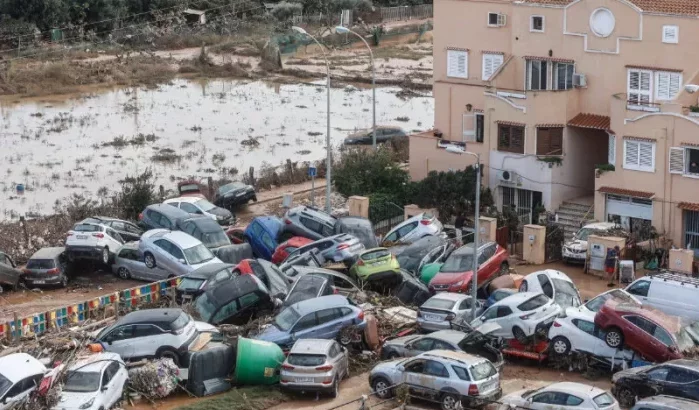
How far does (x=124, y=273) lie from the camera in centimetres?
4094

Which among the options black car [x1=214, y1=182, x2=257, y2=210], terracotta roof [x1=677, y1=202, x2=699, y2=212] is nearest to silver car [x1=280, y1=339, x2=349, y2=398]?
terracotta roof [x1=677, y1=202, x2=699, y2=212]

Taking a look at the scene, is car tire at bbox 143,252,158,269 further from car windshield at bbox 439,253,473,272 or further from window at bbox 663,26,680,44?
window at bbox 663,26,680,44

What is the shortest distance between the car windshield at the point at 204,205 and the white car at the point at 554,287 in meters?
13.2

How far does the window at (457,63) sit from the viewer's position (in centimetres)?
5078

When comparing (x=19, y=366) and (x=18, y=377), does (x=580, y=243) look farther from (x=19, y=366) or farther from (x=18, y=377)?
(x=18, y=377)

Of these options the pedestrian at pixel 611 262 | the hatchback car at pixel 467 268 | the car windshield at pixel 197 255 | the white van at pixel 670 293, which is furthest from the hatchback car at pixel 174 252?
the white van at pixel 670 293

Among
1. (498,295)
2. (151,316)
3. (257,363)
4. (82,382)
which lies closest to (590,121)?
(498,295)

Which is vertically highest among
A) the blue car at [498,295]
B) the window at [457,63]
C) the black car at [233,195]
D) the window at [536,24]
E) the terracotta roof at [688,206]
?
the window at [536,24]

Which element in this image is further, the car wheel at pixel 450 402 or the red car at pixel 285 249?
the red car at pixel 285 249

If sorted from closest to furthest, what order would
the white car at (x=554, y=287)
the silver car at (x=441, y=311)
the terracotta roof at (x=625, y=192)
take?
the silver car at (x=441, y=311) → the white car at (x=554, y=287) → the terracotta roof at (x=625, y=192)

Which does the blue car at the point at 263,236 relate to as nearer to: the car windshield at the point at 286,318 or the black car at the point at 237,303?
the black car at the point at 237,303

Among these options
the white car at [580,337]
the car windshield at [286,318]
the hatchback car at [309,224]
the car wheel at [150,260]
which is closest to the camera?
the white car at [580,337]

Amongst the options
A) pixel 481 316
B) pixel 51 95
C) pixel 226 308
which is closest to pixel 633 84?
pixel 481 316

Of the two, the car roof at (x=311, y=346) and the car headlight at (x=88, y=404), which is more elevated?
the car roof at (x=311, y=346)
